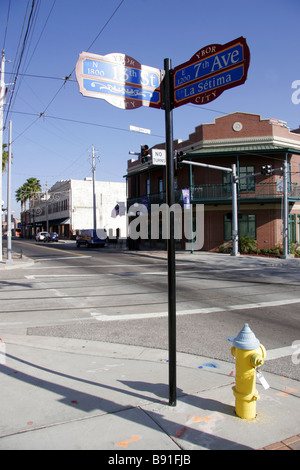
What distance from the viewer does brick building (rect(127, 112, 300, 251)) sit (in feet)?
84.1

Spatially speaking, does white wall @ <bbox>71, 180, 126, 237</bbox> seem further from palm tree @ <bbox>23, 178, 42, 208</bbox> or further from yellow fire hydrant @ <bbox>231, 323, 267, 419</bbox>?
yellow fire hydrant @ <bbox>231, 323, 267, 419</bbox>

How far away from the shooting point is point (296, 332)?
6363mm

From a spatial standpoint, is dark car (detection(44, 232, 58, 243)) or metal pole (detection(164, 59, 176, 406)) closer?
metal pole (detection(164, 59, 176, 406))

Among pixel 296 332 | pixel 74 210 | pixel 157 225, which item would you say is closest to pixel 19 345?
pixel 296 332

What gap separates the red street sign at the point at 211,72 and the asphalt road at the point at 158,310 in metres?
3.62

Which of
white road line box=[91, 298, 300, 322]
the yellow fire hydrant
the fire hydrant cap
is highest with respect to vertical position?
the fire hydrant cap

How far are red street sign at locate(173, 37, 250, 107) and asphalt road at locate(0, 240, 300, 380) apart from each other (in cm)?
362

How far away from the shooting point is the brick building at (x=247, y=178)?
25641 millimetres

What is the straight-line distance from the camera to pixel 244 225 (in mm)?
26469

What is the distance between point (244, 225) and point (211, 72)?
77.8ft

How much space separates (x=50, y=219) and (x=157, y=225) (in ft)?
137

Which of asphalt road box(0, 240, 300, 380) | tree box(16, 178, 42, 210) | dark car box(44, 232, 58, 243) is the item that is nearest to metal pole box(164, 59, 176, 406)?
asphalt road box(0, 240, 300, 380)

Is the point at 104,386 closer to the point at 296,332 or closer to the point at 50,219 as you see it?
the point at 296,332

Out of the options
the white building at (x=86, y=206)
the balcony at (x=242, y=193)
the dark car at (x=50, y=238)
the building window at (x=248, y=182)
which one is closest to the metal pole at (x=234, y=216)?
the balcony at (x=242, y=193)
